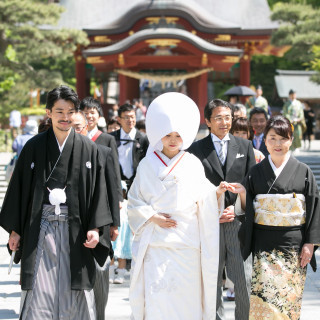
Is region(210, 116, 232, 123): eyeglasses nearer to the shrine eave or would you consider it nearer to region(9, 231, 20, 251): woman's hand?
region(9, 231, 20, 251): woman's hand

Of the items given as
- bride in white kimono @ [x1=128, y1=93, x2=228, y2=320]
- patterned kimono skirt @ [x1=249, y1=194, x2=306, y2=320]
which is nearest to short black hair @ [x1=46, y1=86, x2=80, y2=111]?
bride in white kimono @ [x1=128, y1=93, x2=228, y2=320]

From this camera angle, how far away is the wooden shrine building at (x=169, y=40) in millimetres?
20078

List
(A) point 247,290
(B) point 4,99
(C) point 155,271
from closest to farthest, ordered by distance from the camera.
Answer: (C) point 155,271 → (A) point 247,290 → (B) point 4,99

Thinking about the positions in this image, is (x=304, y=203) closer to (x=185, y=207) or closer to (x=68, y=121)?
Result: (x=185, y=207)

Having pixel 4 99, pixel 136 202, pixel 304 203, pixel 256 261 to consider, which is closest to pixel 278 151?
pixel 304 203

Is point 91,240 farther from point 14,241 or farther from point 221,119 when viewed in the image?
point 221,119

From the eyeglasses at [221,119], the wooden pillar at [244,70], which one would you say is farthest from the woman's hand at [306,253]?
the wooden pillar at [244,70]

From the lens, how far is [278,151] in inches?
168

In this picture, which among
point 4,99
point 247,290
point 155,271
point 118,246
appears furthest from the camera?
point 4,99

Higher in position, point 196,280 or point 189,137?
point 189,137

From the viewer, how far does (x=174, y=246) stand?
159 inches

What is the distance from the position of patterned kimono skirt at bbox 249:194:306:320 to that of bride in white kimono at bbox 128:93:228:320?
1.13 feet

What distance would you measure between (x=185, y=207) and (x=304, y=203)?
2.65 feet

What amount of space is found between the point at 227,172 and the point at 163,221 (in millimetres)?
1013
